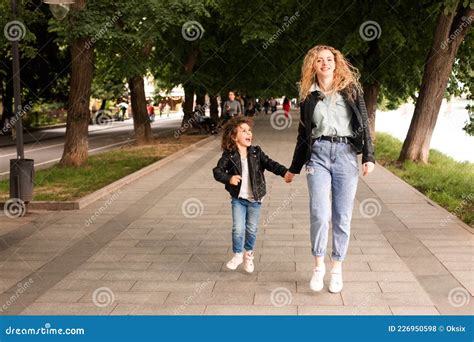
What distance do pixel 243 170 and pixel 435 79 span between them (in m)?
10.5

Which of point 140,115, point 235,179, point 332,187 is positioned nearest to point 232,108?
point 140,115

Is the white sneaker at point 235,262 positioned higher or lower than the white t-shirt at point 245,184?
lower

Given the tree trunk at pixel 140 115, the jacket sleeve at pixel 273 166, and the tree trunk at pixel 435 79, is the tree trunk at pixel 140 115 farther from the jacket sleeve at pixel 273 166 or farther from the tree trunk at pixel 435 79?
the jacket sleeve at pixel 273 166

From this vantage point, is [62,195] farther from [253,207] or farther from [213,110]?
[213,110]

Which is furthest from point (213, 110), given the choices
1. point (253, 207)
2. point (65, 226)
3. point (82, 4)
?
point (253, 207)

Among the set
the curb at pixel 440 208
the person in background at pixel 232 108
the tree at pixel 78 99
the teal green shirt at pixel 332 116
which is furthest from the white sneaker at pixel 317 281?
the person in background at pixel 232 108

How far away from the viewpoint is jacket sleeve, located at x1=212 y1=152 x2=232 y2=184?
5.45 m

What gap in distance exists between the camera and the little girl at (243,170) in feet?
18.2

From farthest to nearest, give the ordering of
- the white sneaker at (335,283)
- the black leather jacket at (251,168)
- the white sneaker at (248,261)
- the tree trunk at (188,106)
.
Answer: the tree trunk at (188,106)
the white sneaker at (248,261)
the black leather jacket at (251,168)
the white sneaker at (335,283)

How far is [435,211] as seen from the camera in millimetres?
8844

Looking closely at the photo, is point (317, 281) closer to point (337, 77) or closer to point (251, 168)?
point (251, 168)

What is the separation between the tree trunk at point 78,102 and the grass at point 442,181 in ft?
23.2

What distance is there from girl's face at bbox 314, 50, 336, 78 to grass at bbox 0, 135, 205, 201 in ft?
19.8

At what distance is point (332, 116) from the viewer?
499cm
